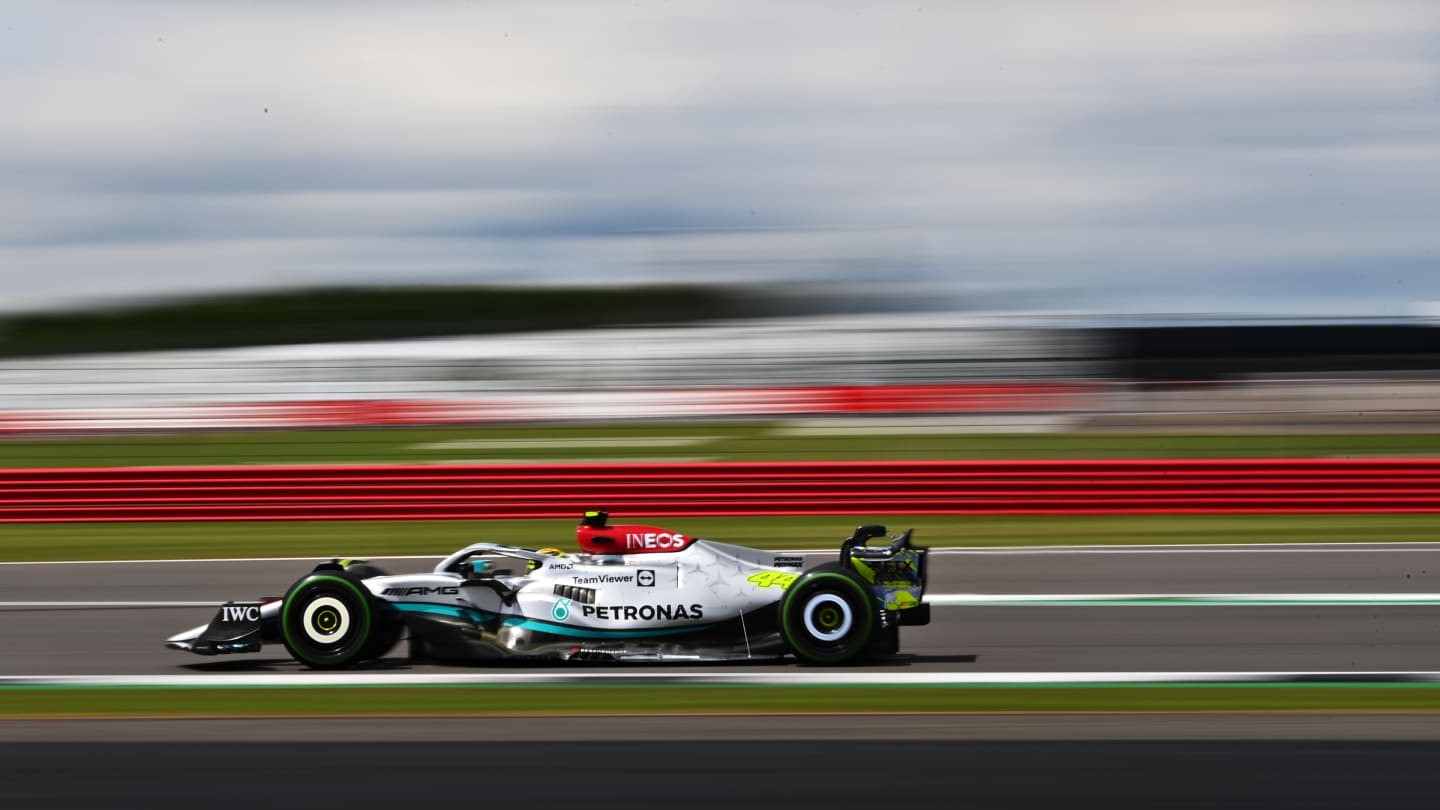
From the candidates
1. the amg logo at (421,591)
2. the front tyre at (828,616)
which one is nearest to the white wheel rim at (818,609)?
the front tyre at (828,616)

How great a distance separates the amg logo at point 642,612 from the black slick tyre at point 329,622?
0.98 metres

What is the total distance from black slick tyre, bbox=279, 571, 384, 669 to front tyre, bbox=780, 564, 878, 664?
1869 mm

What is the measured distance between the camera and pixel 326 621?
7.05 metres

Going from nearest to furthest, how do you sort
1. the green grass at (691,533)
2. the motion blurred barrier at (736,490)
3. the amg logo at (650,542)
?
the amg logo at (650,542)
the green grass at (691,533)
the motion blurred barrier at (736,490)

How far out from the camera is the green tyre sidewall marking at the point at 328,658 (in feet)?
23.0

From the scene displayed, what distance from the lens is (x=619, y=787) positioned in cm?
495

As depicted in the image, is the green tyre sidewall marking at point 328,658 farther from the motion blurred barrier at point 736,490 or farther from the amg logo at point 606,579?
the motion blurred barrier at point 736,490

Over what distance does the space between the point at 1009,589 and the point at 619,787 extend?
18.0 ft

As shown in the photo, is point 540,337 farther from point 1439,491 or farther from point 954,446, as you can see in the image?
point 1439,491

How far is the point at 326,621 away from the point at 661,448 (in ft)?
48.6

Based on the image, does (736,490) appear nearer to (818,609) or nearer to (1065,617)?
(1065,617)

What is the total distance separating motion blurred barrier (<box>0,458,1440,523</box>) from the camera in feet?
46.4

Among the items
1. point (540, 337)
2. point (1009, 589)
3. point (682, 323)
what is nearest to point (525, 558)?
point (1009, 589)

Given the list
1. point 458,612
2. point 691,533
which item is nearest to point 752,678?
point 458,612
